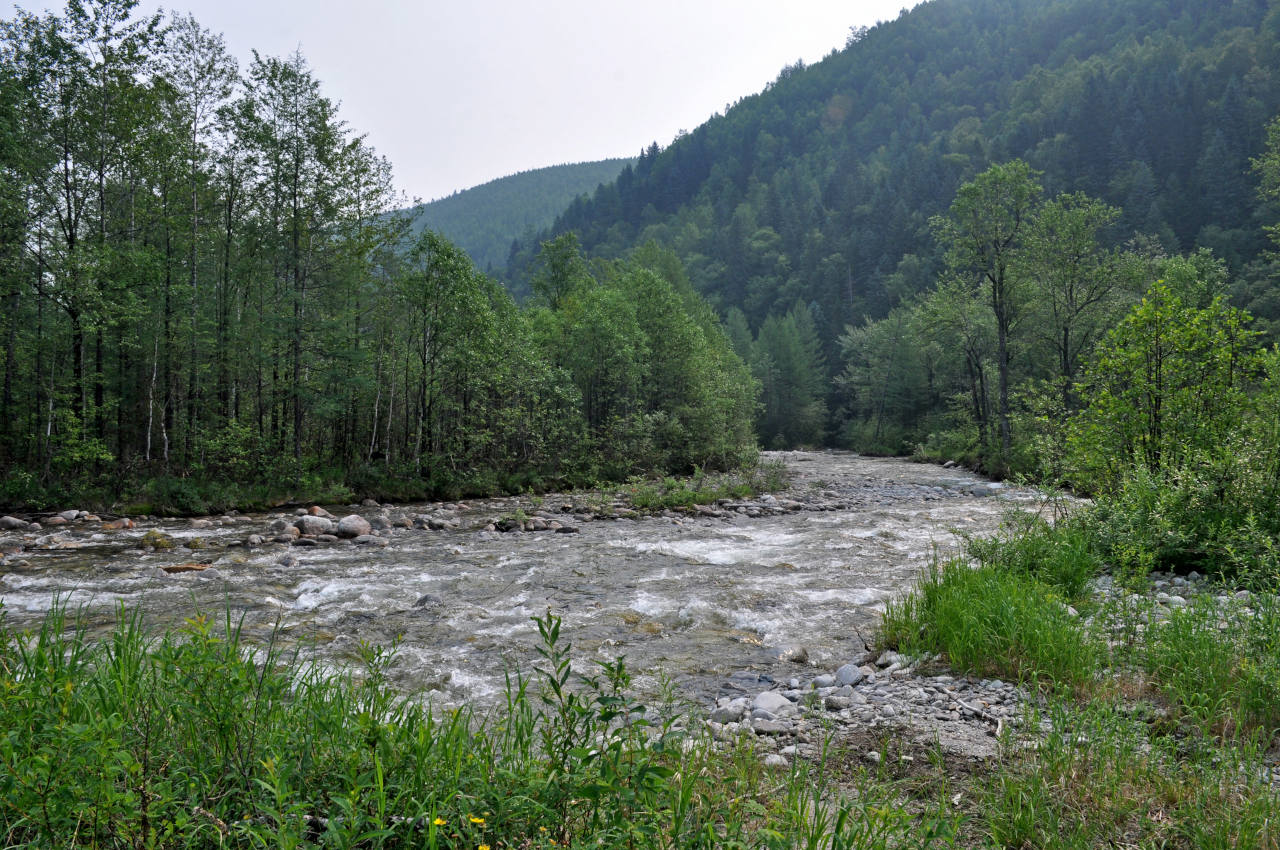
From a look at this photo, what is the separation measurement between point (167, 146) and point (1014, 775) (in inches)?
977

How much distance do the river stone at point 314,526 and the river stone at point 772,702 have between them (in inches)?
457

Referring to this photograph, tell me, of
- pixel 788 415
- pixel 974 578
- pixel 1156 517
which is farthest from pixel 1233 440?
pixel 788 415

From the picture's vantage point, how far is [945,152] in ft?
331

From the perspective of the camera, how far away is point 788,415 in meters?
65.9

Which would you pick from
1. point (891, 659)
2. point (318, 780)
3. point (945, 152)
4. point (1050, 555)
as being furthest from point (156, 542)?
point (945, 152)

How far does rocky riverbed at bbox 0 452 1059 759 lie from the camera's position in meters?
5.03

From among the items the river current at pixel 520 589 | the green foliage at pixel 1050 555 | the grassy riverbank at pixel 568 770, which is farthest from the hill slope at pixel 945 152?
the grassy riverbank at pixel 568 770

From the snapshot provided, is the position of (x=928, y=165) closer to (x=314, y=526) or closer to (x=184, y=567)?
(x=314, y=526)

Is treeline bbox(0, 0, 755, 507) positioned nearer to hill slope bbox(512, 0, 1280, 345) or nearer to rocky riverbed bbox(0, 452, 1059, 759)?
rocky riverbed bbox(0, 452, 1059, 759)

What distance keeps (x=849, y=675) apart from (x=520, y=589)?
527cm

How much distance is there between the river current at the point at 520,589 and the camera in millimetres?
6305

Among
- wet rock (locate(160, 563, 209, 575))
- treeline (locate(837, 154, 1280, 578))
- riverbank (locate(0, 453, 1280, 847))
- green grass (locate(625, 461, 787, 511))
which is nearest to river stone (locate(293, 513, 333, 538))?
riverbank (locate(0, 453, 1280, 847))

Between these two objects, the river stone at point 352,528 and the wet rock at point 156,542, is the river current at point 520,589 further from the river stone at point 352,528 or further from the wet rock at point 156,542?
the river stone at point 352,528

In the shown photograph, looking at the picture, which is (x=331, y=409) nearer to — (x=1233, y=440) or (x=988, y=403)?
(x=1233, y=440)
